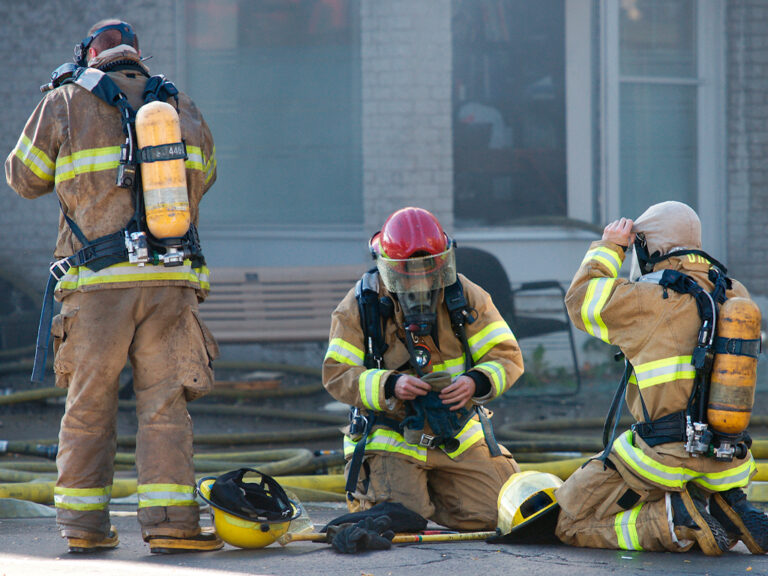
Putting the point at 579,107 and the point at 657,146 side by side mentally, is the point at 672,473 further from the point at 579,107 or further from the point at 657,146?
the point at 657,146

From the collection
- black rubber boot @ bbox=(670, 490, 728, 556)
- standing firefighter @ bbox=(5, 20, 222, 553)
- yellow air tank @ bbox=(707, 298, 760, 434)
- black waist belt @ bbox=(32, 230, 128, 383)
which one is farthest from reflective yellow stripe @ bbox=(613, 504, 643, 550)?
black waist belt @ bbox=(32, 230, 128, 383)

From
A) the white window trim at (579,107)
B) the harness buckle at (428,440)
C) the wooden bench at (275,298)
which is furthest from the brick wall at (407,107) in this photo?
the harness buckle at (428,440)

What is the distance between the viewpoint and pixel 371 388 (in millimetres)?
4262

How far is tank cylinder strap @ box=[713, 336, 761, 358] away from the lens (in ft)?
12.4

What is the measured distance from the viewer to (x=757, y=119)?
9.83 m

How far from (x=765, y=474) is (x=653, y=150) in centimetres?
523

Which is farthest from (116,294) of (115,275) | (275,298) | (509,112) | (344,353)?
(509,112)

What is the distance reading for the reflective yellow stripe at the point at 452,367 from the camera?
4.52 meters

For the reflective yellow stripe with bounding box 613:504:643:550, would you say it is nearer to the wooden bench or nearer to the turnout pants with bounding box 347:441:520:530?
the turnout pants with bounding box 347:441:520:530

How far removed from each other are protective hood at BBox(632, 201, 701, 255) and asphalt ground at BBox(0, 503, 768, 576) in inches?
47.4

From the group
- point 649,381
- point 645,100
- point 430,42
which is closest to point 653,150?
point 645,100

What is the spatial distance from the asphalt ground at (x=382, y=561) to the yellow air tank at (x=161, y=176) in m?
1.26

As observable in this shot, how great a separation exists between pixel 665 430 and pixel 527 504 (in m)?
0.65

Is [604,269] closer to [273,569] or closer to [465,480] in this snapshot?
[465,480]
